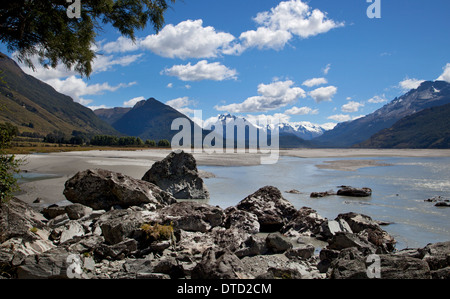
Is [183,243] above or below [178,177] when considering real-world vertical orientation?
below

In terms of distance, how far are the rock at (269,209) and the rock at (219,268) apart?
6.43 m

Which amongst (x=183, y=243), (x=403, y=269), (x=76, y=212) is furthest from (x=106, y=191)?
(x=403, y=269)

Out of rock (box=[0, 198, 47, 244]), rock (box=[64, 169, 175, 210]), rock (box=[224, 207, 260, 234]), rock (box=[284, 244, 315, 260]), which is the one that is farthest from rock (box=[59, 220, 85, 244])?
rock (box=[284, 244, 315, 260])

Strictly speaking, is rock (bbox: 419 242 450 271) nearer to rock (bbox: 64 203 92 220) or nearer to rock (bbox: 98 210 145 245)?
rock (bbox: 98 210 145 245)

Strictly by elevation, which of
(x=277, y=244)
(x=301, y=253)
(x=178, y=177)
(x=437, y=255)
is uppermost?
(x=178, y=177)

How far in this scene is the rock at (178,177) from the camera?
20297 millimetres

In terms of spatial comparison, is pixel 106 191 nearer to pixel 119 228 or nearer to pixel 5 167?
pixel 119 228

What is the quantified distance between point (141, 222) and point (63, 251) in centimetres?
274

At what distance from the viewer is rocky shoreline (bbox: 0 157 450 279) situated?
21.6 feet

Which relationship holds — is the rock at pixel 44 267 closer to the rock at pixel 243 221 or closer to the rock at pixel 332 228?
the rock at pixel 243 221

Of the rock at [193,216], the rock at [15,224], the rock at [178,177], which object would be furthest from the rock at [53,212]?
the rock at [178,177]

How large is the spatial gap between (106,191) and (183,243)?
21.9 feet

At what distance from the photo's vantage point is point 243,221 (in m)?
12.0
